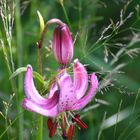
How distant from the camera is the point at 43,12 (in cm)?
232

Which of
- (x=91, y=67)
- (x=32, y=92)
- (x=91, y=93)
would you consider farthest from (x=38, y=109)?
(x=91, y=67)

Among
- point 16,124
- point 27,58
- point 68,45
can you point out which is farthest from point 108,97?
point 68,45

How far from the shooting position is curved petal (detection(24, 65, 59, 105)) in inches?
47.9

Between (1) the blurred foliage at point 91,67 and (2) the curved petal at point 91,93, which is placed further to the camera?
(1) the blurred foliage at point 91,67

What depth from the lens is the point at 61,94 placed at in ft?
4.06

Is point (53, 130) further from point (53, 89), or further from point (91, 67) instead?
point (91, 67)

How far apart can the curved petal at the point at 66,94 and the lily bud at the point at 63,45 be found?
8 centimetres

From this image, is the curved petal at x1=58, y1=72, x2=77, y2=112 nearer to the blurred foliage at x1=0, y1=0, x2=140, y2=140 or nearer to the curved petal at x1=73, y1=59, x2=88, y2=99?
the curved petal at x1=73, y1=59, x2=88, y2=99

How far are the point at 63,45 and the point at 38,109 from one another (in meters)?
0.20

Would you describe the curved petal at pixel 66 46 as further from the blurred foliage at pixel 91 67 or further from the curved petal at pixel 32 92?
the blurred foliage at pixel 91 67

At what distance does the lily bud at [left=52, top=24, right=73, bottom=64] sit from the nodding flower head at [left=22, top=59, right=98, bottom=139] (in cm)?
4

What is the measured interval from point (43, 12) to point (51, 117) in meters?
1.11

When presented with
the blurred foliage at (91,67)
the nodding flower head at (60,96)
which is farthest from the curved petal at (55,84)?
the blurred foliage at (91,67)

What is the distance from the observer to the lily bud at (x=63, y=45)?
1.30 m
